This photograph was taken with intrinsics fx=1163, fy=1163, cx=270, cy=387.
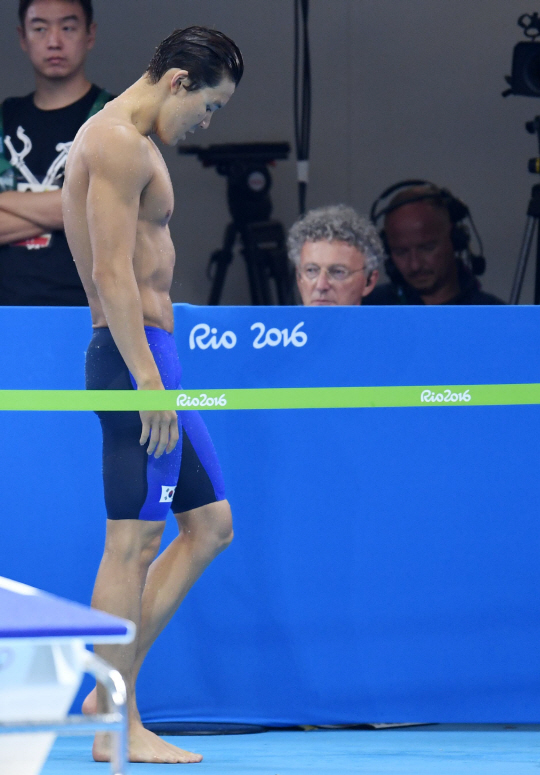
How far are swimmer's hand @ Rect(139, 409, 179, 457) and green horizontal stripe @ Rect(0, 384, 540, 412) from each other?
0.11 ft

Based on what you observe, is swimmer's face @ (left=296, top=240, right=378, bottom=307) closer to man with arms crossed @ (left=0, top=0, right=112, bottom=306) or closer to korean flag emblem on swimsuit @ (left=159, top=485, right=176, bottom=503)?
man with arms crossed @ (left=0, top=0, right=112, bottom=306)

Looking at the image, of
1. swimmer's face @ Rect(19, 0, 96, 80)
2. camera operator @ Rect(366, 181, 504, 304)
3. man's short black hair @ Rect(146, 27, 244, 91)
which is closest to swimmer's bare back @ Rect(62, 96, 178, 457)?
man's short black hair @ Rect(146, 27, 244, 91)

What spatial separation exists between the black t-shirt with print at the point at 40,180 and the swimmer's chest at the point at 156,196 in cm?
107

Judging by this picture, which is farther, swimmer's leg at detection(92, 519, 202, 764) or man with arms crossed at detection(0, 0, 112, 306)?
man with arms crossed at detection(0, 0, 112, 306)

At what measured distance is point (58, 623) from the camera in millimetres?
1359

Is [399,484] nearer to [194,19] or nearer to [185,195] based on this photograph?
[185,195]

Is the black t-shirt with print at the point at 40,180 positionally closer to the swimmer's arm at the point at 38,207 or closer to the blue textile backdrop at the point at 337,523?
the swimmer's arm at the point at 38,207

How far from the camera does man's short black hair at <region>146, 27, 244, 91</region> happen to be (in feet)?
7.77

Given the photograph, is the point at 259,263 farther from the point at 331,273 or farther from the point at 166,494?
the point at 166,494

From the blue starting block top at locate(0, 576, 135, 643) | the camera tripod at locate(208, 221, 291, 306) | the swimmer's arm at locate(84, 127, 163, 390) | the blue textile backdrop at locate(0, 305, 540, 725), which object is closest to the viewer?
the blue starting block top at locate(0, 576, 135, 643)

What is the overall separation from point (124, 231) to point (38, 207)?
1268 millimetres

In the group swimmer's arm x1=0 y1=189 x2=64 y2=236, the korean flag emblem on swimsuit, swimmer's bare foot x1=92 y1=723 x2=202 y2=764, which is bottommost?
swimmer's bare foot x1=92 y1=723 x2=202 y2=764

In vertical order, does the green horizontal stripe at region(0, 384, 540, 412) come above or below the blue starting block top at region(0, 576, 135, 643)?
above

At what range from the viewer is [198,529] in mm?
2496
